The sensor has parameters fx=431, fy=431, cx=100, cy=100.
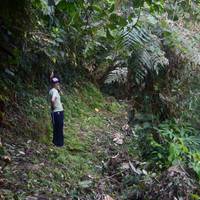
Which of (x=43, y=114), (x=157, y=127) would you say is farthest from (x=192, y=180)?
(x=43, y=114)

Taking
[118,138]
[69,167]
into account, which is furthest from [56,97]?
[118,138]

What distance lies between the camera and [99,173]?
4.79m

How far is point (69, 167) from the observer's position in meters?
4.79

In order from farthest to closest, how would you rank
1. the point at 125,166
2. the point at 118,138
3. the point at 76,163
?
1. the point at 118,138
2. the point at 76,163
3. the point at 125,166

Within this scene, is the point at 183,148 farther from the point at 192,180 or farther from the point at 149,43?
the point at 149,43

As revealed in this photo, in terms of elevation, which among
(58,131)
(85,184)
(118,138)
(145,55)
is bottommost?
(85,184)

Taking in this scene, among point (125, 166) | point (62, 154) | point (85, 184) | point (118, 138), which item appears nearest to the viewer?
point (85, 184)

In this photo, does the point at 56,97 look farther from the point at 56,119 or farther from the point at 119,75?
the point at 119,75

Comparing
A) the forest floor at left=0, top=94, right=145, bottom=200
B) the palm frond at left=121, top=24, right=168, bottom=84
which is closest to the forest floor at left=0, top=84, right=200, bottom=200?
the forest floor at left=0, top=94, right=145, bottom=200

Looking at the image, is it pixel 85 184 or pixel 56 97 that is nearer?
pixel 85 184

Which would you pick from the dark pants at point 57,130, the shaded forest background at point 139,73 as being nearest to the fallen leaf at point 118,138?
the shaded forest background at point 139,73

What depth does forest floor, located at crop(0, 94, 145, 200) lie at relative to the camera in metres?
3.92

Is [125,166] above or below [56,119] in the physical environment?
below

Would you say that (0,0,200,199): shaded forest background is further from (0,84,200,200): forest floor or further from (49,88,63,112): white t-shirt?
(49,88,63,112): white t-shirt
